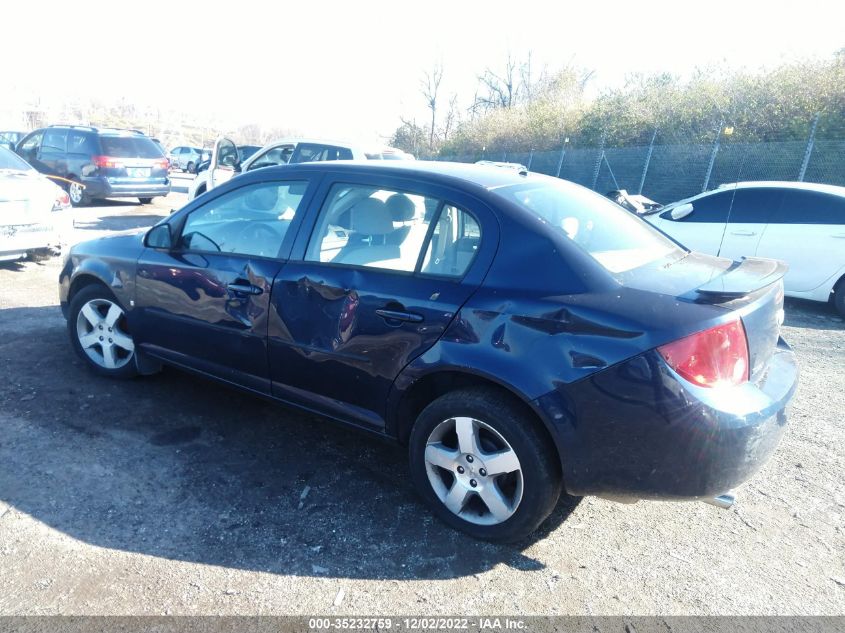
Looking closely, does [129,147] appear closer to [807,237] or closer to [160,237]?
[160,237]

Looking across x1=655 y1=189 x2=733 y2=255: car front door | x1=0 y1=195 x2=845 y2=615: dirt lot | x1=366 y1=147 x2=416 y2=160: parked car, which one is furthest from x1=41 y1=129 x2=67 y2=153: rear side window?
x1=655 y1=189 x2=733 y2=255: car front door

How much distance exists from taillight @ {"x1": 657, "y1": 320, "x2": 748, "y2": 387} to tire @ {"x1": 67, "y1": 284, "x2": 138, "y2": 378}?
3.48 meters

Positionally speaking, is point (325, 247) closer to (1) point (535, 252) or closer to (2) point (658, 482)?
(1) point (535, 252)

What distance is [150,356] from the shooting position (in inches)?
155

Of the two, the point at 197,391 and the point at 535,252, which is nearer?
the point at 535,252

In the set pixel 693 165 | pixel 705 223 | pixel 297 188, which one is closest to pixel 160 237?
pixel 297 188

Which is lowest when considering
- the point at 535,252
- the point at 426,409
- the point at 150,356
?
the point at 150,356

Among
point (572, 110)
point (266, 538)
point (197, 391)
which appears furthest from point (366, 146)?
point (572, 110)

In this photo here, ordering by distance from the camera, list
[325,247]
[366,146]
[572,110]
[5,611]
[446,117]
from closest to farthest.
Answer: [5,611] < [325,247] < [366,146] < [572,110] < [446,117]

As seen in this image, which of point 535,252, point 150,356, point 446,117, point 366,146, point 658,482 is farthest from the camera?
point 446,117

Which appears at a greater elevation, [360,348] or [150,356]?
[360,348]

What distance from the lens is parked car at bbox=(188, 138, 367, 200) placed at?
8.97 meters

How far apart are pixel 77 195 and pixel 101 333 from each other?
10.8m

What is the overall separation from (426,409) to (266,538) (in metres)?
0.93
